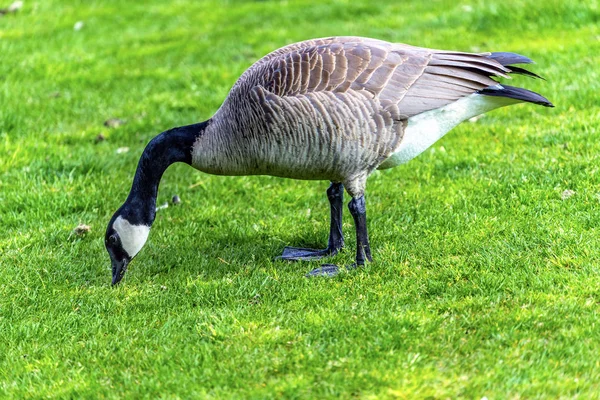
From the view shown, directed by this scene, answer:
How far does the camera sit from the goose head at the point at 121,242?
17.5 feet

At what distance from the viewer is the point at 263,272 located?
5402 millimetres

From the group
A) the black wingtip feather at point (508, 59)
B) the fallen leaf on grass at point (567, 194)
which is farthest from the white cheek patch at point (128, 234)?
the fallen leaf on grass at point (567, 194)

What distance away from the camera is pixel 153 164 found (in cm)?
541

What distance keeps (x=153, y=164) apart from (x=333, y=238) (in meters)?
1.47

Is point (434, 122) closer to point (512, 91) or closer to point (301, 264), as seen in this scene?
point (512, 91)

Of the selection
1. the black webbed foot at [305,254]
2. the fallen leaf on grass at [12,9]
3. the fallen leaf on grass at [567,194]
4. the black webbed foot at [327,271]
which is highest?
the fallen leaf on grass at [12,9]

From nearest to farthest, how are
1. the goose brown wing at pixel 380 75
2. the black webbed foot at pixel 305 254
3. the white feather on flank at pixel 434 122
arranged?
the goose brown wing at pixel 380 75 < the white feather on flank at pixel 434 122 < the black webbed foot at pixel 305 254

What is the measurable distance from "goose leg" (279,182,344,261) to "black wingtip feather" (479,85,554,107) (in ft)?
4.40

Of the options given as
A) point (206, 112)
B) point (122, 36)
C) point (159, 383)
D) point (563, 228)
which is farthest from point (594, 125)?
point (122, 36)

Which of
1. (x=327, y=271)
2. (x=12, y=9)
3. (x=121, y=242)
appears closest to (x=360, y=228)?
(x=327, y=271)

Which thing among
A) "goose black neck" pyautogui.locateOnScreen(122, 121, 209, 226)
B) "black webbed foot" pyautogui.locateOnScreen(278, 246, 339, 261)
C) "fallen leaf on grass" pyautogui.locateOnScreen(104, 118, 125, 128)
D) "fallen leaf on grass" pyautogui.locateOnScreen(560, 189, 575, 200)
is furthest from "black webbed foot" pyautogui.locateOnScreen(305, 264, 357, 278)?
"fallen leaf on grass" pyautogui.locateOnScreen(104, 118, 125, 128)

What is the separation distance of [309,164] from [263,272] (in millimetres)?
883

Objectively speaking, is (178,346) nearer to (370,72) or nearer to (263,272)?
(263,272)

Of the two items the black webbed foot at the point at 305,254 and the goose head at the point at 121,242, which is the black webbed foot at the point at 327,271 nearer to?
the black webbed foot at the point at 305,254
